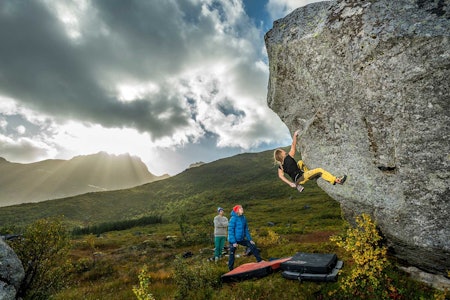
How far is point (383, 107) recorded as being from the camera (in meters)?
8.56

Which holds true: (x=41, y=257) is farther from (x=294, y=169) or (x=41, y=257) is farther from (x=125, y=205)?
(x=125, y=205)

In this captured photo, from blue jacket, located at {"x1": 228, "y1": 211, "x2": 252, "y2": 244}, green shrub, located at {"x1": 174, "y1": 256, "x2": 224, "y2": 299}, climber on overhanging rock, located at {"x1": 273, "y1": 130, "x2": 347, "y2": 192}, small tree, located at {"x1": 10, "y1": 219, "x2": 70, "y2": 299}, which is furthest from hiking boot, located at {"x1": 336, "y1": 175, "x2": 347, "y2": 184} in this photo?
small tree, located at {"x1": 10, "y1": 219, "x2": 70, "y2": 299}

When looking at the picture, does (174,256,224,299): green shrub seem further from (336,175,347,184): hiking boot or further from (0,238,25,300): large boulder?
(336,175,347,184): hiking boot

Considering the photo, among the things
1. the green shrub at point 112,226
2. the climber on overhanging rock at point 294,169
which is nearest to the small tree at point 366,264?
the climber on overhanging rock at point 294,169

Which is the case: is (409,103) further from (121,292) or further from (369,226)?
(121,292)

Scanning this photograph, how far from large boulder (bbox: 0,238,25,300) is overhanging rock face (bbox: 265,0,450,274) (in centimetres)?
1192

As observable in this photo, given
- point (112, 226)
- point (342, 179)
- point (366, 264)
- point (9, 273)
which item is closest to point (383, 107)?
point (342, 179)

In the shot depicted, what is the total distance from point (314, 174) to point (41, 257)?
11759 mm

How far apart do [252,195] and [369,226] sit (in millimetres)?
135193

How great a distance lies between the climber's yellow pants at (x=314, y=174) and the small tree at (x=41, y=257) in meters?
10.7

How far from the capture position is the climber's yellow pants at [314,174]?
1049cm

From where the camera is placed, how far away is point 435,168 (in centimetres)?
779

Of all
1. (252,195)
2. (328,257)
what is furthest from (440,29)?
(252,195)

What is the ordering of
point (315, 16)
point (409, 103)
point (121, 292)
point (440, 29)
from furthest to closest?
point (121, 292), point (315, 16), point (409, 103), point (440, 29)
